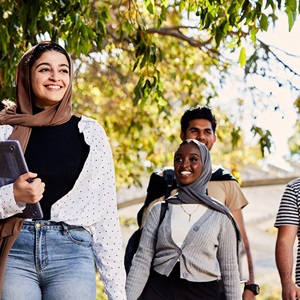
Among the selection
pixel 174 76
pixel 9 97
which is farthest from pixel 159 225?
pixel 174 76

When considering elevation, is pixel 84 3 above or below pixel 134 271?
above

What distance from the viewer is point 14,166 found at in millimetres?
4555

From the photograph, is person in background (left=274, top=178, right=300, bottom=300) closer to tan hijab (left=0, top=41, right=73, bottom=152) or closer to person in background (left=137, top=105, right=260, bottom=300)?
person in background (left=137, top=105, right=260, bottom=300)

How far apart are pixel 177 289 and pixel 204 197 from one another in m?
0.66

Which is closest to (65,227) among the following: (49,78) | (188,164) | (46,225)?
(46,225)

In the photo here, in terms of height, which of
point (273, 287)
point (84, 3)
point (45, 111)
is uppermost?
point (84, 3)

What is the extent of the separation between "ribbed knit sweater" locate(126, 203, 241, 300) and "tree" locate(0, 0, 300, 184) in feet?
5.21

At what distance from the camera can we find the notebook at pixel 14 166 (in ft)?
14.7

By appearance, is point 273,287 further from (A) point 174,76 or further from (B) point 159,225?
(B) point 159,225

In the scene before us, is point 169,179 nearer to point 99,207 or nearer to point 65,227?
point 99,207

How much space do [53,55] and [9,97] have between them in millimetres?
4094

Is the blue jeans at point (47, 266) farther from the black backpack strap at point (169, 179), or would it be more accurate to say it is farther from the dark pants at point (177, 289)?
the black backpack strap at point (169, 179)

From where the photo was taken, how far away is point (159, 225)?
255 inches

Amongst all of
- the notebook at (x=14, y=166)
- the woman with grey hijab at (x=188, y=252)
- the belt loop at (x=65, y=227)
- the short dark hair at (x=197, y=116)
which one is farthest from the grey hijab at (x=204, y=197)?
the notebook at (x=14, y=166)
